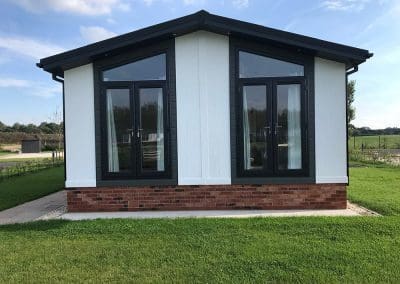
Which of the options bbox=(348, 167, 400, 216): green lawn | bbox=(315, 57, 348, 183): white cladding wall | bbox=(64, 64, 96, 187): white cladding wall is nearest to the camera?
bbox=(348, 167, 400, 216): green lawn

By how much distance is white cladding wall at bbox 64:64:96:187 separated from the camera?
27.1ft

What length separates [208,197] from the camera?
8.23 metres

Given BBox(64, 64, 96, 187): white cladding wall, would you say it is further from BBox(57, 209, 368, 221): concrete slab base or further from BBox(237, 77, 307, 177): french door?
BBox(237, 77, 307, 177): french door

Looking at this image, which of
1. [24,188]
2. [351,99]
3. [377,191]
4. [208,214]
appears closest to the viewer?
[208,214]

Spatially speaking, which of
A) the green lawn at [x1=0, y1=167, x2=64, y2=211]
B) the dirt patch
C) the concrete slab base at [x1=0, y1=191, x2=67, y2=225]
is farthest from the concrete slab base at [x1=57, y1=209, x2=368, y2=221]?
the green lawn at [x1=0, y1=167, x2=64, y2=211]

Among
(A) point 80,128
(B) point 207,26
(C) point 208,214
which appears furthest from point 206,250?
(B) point 207,26

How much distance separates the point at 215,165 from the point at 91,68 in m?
3.12

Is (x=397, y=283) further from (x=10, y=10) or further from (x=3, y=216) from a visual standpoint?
(x=10, y=10)

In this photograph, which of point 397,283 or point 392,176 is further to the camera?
point 392,176

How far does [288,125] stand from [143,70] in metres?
3.07

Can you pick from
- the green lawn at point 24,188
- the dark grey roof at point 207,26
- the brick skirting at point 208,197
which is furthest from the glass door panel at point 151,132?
the green lawn at point 24,188

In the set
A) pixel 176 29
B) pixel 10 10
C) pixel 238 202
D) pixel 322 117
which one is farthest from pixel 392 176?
pixel 10 10

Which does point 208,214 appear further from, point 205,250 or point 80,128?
point 80,128

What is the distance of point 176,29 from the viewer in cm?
787
